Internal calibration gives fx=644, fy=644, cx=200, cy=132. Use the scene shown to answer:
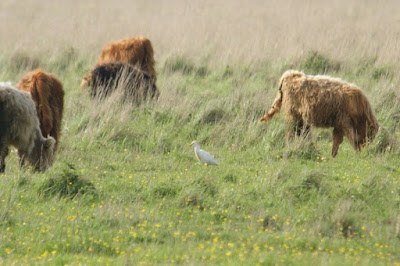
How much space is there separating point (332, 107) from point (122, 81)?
4215 millimetres

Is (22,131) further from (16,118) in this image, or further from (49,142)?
(49,142)

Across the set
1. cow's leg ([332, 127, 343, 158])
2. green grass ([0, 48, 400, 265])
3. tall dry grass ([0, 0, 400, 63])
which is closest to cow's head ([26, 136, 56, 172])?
green grass ([0, 48, 400, 265])

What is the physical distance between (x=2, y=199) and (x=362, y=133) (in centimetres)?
492

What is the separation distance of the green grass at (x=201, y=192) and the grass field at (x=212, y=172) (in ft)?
0.06

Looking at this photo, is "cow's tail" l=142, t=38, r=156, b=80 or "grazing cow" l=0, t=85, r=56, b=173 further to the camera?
"cow's tail" l=142, t=38, r=156, b=80

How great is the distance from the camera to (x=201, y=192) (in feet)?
23.7

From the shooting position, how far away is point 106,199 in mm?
7082

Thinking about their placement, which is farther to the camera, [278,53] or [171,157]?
[278,53]

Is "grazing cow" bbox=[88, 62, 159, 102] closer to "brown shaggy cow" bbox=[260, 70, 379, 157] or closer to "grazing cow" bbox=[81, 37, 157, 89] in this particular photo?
"grazing cow" bbox=[81, 37, 157, 89]

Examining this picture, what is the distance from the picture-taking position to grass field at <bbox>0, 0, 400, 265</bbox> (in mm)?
5898

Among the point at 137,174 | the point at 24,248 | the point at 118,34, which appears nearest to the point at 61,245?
the point at 24,248

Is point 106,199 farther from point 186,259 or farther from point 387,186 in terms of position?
point 387,186

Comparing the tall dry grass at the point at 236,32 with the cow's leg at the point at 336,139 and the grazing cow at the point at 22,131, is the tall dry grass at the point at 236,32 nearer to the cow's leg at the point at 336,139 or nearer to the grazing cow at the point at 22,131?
the cow's leg at the point at 336,139

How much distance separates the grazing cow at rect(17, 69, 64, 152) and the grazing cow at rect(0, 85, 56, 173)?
0.43 metres
